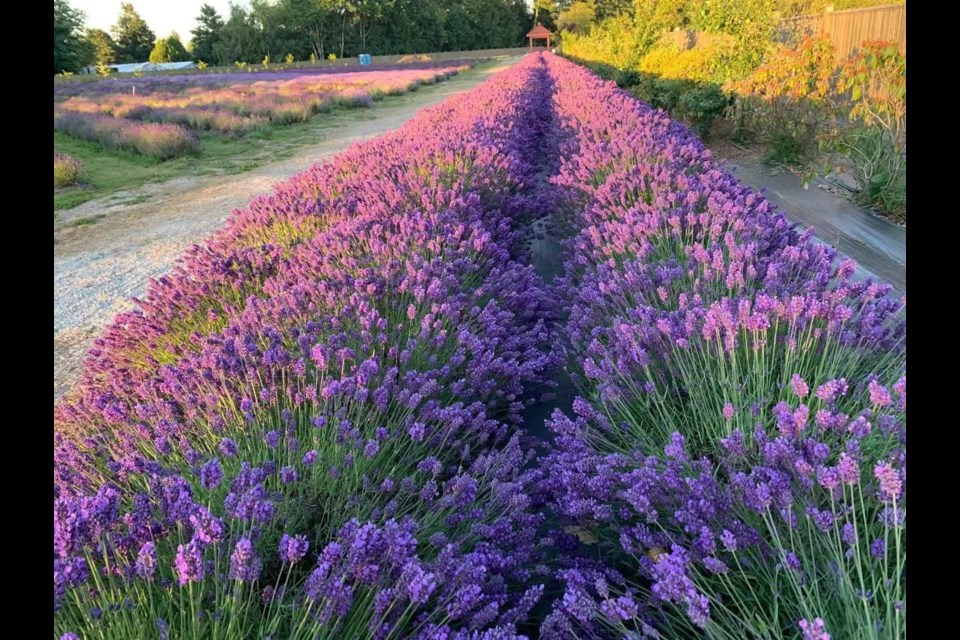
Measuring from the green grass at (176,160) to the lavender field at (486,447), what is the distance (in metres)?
8.34

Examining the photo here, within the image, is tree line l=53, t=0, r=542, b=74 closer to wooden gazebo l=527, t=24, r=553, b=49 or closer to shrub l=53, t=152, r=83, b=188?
wooden gazebo l=527, t=24, r=553, b=49

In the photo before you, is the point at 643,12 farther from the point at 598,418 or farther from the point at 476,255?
the point at 598,418

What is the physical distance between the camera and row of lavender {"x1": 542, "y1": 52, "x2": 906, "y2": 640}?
127cm

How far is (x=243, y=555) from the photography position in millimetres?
1125

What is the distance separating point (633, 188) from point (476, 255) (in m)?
1.39

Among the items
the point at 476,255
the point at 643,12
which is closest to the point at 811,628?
the point at 476,255

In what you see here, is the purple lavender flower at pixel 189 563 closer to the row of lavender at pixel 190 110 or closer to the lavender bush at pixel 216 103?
the row of lavender at pixel 190 110

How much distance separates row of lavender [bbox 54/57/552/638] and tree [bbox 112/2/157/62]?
73.7m

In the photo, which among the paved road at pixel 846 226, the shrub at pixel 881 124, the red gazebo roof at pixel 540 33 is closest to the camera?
the paved road at pixel 846 226

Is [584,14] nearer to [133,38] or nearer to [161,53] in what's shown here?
[161,53]

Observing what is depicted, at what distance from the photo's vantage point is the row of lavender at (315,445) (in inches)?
49.4

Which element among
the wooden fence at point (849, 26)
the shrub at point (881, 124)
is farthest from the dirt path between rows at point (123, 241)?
the wooden fence at point (849, 26)

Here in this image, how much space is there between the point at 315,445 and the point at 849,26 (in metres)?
12.5

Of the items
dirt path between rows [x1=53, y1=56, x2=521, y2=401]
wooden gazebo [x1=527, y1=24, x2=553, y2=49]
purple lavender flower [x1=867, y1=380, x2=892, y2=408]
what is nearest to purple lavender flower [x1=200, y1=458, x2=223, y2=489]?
purple lavender flower [x1=867, y1=380, x2=892, y2=408]
